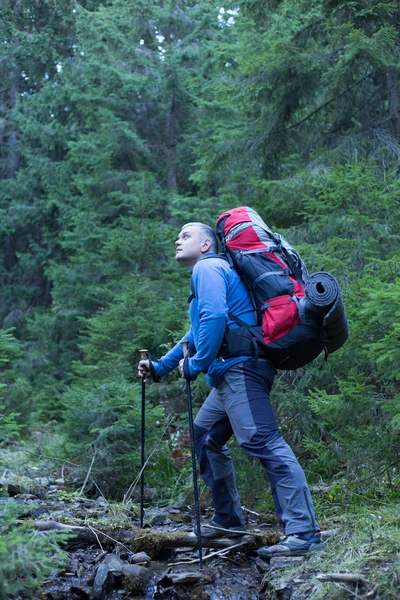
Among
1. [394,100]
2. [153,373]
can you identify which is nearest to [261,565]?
[153,373]

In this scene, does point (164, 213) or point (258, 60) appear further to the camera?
point (164, 213)

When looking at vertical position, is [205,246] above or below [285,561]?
above

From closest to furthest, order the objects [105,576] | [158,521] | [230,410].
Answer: [105,576] → [230,410] → [158,521]

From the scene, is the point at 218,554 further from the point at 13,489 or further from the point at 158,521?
the point at 13,489

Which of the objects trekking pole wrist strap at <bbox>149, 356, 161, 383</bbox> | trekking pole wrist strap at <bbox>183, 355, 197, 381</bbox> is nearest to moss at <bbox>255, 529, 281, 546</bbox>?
trekking pole wrist strap at <bbox>183, 355, 197, 381</bbox>

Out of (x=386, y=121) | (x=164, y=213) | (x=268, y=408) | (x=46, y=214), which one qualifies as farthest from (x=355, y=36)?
(x=46, y=214)

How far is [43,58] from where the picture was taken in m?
21.0

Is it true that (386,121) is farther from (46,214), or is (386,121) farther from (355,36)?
(46,214)

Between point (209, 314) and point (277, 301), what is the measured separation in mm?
470

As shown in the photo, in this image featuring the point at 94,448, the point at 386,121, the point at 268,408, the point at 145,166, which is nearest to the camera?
the point at 268,408

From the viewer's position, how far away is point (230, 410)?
4.37 metres

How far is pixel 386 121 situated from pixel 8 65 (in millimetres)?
16921

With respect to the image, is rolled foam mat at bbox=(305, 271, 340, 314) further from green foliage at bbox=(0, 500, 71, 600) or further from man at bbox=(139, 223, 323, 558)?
green foliage at bbox=(0, 500, 71, 600)

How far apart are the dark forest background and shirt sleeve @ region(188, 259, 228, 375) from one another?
1.17 m
